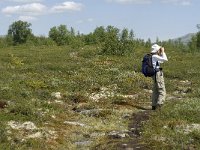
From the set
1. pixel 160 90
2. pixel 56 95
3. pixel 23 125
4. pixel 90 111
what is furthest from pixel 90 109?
pixel 23 125

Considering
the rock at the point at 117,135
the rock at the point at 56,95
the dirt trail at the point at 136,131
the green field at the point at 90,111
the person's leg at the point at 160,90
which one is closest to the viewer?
the dirt trail at the point at 136,131

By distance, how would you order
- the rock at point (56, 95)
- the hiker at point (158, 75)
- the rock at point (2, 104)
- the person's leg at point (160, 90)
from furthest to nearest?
the rock at point (56, 95) < the person's leg at point (160, 90) < the hiker at point (158, 75) < the rock at point (2, 104)

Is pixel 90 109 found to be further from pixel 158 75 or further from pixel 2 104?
pixel 2 104

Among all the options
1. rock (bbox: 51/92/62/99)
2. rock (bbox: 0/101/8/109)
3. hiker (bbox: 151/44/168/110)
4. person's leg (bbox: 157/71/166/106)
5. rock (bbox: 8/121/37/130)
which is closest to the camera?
rock (bbox: 8/121/37/130)

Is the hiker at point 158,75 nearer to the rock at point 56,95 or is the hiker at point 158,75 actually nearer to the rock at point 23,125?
the rock at point 56,95

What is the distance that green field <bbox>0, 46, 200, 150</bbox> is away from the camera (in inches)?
564

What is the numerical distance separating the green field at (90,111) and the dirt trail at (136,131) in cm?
22

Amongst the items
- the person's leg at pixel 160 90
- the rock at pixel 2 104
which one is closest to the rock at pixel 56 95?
the rock at pixel 2 104

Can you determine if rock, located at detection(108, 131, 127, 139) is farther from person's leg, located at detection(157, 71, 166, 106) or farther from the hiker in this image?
person's leg, located at detection(157, 71, 166, 106)

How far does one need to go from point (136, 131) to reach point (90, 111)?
3965mm

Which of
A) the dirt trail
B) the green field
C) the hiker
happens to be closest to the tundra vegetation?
the green field

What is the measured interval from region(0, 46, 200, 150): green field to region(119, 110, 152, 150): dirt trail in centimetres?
22

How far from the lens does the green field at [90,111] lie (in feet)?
47.0

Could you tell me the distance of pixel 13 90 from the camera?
2275cm
